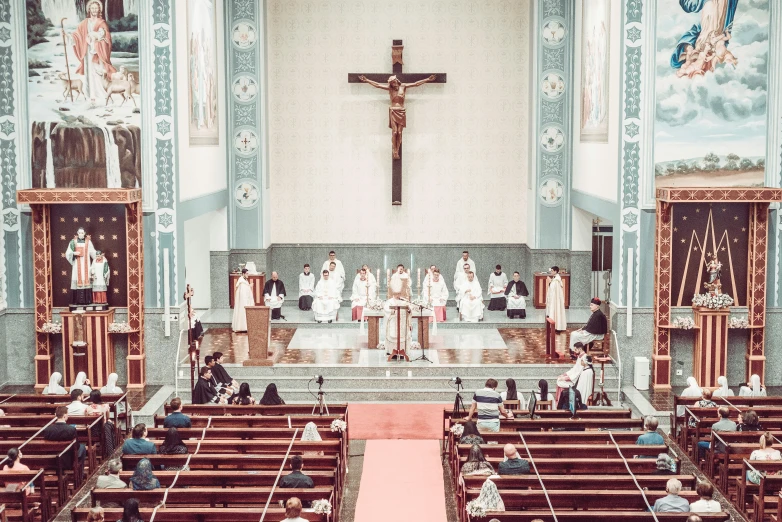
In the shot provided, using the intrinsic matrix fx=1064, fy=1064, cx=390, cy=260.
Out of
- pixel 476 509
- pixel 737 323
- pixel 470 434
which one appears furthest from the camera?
pixel 737 323

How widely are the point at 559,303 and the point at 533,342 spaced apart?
972mm

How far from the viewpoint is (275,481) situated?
12359 mm

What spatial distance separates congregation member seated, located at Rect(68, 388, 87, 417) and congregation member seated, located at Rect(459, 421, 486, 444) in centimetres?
564

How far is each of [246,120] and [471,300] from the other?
6896 millimetres

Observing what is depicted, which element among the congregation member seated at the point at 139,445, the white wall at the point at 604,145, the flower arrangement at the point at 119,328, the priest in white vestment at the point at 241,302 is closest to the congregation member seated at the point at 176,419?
the congregation member seated at the point at 139,445

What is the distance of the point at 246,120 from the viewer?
82.9ft

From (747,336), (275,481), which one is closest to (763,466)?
(275,481)

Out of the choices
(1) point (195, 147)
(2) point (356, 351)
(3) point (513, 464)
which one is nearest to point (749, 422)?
(3) point (513, 464)

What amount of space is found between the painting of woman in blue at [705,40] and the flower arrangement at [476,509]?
1083cm

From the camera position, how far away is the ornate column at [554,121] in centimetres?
2481

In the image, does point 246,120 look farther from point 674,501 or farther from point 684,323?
point 674,501

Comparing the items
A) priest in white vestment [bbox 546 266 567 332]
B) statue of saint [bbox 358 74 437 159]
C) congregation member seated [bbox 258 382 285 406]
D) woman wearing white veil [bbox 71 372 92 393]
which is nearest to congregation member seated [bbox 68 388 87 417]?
woman wearing white veil [bbox 71 372 92 393]

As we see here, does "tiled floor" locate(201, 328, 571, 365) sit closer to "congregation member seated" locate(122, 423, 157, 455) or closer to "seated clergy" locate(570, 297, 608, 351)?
"seated clergy" locate(570, 297, 608, 351)

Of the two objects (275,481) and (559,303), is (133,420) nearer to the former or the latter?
(275,481)
